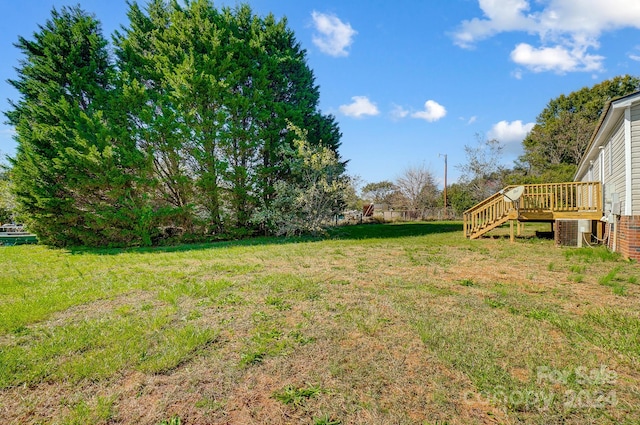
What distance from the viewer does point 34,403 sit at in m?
1.94

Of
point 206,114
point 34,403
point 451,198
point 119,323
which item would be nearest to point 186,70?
point 206,114

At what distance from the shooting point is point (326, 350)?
258cm

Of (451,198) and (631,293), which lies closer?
(631,293)

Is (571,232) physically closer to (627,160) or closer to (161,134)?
(627,160)

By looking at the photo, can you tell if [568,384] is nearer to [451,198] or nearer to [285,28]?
[285,28]

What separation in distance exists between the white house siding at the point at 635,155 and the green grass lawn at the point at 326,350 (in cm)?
221

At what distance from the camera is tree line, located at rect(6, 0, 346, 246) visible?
38.4ft

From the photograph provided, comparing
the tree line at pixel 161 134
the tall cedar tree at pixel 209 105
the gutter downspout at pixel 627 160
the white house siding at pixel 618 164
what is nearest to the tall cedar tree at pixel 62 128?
the tree line at pixel 161 134

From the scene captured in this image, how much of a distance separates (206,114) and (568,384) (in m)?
13.3

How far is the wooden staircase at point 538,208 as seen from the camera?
29.4 ft

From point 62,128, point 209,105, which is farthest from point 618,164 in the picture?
point 62,128

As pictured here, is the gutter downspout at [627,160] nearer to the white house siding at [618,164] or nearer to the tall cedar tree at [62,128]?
the white house siding at [618,164]

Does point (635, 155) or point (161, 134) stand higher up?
point (161, 134)

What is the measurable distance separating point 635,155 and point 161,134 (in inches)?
561
